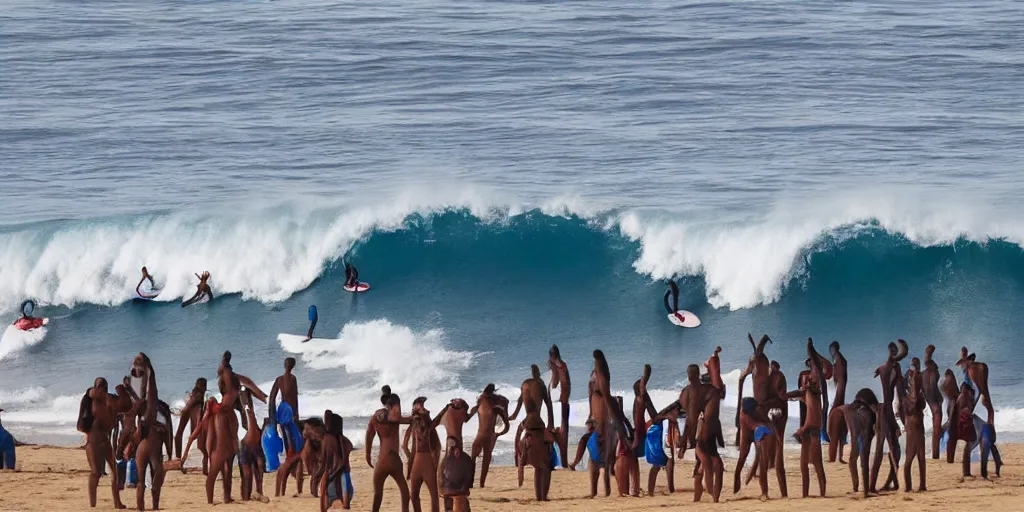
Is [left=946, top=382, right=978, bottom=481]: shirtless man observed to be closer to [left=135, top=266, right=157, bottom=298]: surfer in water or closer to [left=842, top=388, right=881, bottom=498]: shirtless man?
[left=842, top=388, right=881, bottom=498]: shirtless man

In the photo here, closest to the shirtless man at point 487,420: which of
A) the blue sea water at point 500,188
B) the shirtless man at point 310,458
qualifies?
the shirtless man at point 310,458

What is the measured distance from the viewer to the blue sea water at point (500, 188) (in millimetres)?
20125

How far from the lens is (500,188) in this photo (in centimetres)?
2659

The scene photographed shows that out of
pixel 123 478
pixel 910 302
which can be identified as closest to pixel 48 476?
pixel 123 478

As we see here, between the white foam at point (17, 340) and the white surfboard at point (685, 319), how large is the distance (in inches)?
351

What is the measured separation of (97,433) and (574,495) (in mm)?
3931

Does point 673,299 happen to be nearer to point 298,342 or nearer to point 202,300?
point 298,342

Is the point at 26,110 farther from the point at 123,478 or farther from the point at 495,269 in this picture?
the point at 123,478

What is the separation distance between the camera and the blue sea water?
2012 centimetres

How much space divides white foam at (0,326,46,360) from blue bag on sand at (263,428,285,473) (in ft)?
27.3

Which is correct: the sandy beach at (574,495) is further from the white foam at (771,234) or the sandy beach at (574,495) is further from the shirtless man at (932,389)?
the white foam at (771,234)

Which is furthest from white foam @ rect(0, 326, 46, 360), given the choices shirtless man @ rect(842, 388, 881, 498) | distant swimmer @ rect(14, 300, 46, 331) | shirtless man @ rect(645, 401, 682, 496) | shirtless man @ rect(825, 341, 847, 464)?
shirtless man @ rect(842, 388, 881, 498)

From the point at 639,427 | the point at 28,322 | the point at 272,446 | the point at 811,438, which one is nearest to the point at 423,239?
the point at 28,322

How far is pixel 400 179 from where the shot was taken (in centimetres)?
2759
